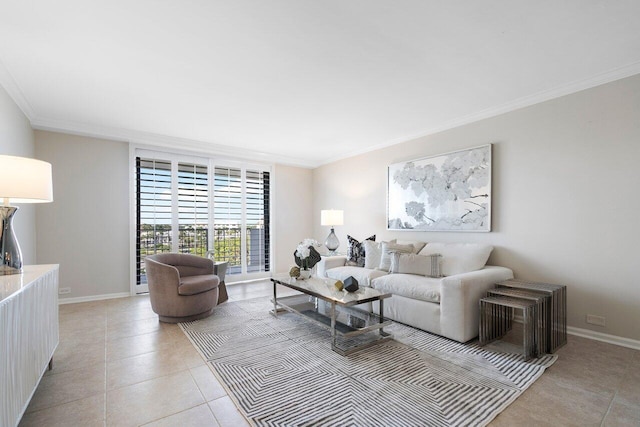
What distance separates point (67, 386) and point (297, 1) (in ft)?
10.0

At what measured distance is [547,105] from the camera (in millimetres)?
3197

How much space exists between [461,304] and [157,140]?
480 cm

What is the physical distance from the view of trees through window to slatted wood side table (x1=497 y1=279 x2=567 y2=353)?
441 centimetres

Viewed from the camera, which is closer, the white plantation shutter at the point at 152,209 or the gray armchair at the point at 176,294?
the gray armchair at the point at 176,294

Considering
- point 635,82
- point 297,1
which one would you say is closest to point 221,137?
point 297,1

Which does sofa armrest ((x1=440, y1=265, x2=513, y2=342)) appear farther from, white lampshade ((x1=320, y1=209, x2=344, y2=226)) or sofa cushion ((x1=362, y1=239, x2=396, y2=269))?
white lampshade ((x1=320, y1=209, x2=344, y2=226))

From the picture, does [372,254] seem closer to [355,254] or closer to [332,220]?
[355,254]

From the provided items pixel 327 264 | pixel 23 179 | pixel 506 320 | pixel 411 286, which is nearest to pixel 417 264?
pixel 411 286

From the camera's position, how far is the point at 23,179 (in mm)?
2018

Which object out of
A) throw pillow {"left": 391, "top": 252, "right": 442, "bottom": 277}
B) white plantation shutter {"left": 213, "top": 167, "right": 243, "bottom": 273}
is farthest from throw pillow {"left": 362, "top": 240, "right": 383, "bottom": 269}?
white plantation shutter {"left": 213, "top": 167, "right": 243, "bottom": 273}

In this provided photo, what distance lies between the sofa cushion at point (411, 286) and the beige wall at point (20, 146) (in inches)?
162

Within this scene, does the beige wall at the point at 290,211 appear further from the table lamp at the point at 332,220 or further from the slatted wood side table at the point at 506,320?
the slatted wood side table at the point at 506,320

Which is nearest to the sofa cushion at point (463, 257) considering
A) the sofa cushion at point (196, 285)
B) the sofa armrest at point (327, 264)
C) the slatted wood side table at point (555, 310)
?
the slatted wood side table at point (555, 310)

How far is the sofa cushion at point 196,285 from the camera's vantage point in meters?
3.36
